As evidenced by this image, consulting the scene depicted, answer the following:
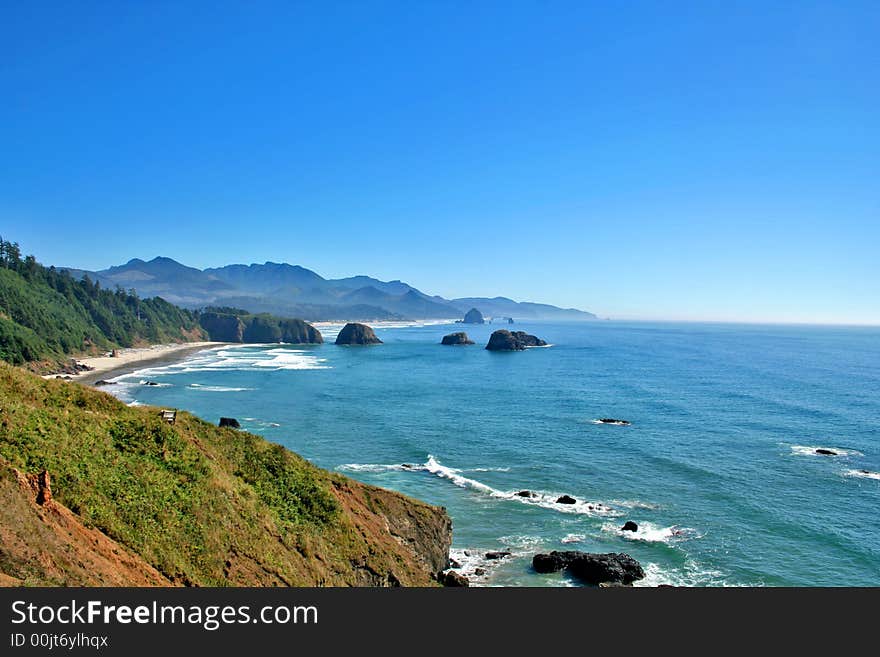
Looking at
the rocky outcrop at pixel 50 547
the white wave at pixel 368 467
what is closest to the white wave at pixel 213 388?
the white wave at pixel 368 467

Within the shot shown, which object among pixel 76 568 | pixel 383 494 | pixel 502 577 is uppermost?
pixel 76 568

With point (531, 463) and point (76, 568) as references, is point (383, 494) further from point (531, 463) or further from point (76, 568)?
point (531, 463)

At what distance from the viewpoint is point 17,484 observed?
16.8m

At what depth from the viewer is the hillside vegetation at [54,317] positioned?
11056 centimetres

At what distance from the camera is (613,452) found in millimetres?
59594

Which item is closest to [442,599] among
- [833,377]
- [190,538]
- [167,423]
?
[190,538]

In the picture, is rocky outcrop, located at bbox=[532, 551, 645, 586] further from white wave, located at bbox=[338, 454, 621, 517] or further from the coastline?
the coastline

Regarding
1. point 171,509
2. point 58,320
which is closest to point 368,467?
point 171,509

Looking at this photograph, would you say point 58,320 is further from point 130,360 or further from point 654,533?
point 654,533

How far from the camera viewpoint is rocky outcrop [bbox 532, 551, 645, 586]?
32.4 m

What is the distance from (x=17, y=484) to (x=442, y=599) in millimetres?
14578

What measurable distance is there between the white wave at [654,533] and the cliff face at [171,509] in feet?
47.8

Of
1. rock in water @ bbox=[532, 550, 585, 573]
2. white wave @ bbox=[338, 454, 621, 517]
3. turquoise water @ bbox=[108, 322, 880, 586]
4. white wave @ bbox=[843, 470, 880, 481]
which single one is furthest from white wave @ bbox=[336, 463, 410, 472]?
white wave @ bbox=[843, 470, 880, 481]

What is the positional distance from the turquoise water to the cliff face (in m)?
9.99
